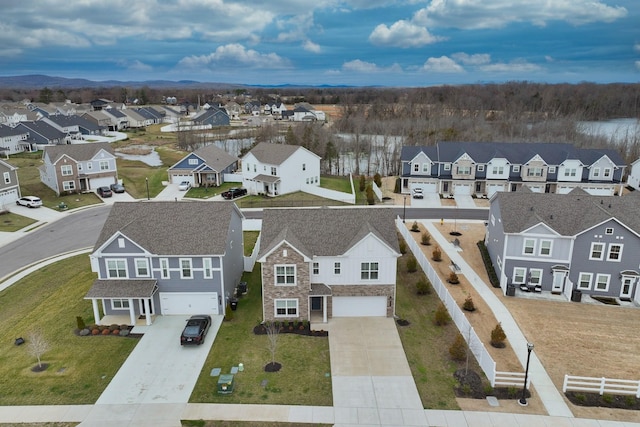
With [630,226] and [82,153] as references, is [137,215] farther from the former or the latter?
[82,153]

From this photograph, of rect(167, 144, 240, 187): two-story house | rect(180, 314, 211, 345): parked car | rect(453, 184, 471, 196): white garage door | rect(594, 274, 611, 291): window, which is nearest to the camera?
rect(180, 314, 211, 345): parked car

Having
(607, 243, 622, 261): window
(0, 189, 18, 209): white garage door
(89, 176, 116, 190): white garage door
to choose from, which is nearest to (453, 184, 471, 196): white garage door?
(607, 243, 622, 261): window

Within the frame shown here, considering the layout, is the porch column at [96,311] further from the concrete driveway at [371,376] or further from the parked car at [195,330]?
the concrete driveway at [371,376]

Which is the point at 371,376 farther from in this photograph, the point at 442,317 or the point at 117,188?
the point at 117,188

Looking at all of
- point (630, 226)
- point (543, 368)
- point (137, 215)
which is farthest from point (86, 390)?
point (630, 226)

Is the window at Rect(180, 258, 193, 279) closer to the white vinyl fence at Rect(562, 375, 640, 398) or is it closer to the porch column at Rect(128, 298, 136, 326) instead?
the porch column at Rect(128, 298, 136, 326)

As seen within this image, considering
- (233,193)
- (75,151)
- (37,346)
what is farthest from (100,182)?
(37,346)
